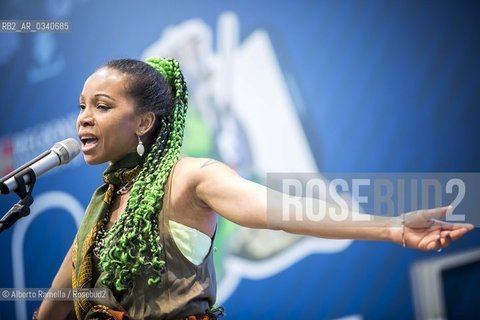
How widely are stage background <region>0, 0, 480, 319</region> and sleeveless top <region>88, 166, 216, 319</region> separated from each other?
1.29 meters

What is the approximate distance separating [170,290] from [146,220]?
0.64ft

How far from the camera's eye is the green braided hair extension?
6.22ft

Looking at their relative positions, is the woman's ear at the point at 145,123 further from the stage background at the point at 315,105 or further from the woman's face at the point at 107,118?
the stage background at the point at 315,105

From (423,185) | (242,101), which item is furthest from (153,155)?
(242,101)

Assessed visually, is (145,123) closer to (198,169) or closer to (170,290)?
(198,169)

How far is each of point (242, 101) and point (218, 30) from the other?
359mm

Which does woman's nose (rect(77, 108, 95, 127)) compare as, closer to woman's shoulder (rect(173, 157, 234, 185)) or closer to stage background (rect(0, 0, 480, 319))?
woman's shoulder (rect(173, 157, 234, 185))

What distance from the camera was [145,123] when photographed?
2045mm

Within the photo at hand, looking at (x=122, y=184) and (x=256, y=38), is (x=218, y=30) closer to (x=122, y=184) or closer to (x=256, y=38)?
(x=256, y=38)

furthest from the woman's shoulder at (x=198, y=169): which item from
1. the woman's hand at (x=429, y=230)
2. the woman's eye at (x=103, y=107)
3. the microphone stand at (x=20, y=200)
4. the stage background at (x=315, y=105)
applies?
the stage background at (x=315, y=105)

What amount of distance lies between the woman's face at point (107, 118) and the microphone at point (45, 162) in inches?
2.3

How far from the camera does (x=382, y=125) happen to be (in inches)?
121

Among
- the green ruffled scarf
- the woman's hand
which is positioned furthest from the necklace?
the woman's hand

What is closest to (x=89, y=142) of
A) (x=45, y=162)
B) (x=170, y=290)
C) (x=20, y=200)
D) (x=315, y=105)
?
(x=45, y=162)
